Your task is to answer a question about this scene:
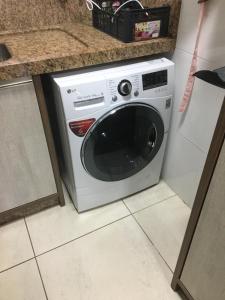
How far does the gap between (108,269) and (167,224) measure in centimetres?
42

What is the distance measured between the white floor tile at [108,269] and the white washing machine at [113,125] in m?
0.23

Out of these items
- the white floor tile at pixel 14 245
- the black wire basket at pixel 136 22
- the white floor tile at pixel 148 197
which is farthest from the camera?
the white floor tile at pixel 148 197

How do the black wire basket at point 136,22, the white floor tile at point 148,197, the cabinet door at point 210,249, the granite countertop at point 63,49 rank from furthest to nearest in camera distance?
the white floor tile at point 148,197 → the black wire basket at point 136,22 → the granite countertop at point 63,49 → the cabinet door at point 210,249

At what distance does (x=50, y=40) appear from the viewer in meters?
1.22

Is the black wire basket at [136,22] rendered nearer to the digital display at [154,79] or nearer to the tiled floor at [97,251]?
the digital display at [154,79]

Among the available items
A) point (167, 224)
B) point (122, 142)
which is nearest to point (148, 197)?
point (167, 224)

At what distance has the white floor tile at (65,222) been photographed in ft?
4.38

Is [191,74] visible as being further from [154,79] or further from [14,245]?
[14,245]

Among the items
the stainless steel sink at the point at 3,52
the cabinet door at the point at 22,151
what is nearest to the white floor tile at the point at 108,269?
the cabinet door at the point at 22,151

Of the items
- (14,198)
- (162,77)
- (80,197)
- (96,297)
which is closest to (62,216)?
(80,197)

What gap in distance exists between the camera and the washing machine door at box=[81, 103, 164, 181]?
3.85 ft

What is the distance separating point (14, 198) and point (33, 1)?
104cm

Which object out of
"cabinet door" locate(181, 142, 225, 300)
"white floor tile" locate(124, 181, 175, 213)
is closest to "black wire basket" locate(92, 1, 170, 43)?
"cabinet door" locate(181, 142, 225, 300)

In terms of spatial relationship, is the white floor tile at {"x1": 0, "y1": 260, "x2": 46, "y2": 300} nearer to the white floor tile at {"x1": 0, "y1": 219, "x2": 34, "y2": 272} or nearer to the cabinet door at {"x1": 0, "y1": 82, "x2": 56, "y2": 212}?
the white floor tile at {"x1": 0, "y1": 219, "x2": 34, "y2": 272}
